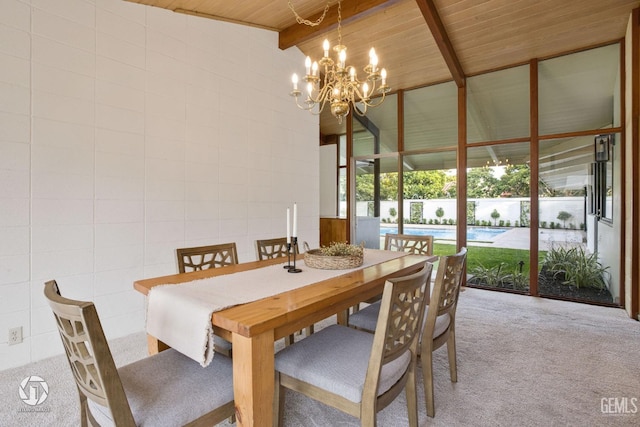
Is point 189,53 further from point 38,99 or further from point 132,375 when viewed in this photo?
point 132,375

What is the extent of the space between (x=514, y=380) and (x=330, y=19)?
396 cm

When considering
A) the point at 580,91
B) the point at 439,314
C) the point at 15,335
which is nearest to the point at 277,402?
the point at 439,314

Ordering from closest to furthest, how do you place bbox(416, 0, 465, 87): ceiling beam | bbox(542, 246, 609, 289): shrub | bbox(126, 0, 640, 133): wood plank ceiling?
bbox(416, 0, 465, 87): ceiling beam
bbox(126, 0, 640, 133): wood plank ceiling
bbox(542, 246, 609, 289): shrub

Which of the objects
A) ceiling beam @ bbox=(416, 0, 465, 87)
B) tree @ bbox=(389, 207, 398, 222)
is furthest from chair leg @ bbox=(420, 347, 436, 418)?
tree @ bbox=(389, 207, 398, 222)

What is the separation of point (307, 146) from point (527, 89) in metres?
3.04

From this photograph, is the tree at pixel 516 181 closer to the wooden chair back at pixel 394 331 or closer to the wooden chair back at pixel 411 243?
the wooden chair back at pixel 411 243

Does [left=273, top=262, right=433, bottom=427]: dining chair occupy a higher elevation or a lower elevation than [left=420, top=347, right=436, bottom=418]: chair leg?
higher

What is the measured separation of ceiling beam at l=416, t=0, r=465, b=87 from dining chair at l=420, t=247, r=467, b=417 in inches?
101

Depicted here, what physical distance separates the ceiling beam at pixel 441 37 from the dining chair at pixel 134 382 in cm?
352

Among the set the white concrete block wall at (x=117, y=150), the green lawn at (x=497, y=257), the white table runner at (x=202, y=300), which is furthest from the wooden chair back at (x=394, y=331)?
the green lawn at (x=497, y=257)

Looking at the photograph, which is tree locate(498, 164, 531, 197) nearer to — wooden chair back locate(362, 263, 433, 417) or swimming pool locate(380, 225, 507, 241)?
swimming pool locate(380, 225, 507, 241)

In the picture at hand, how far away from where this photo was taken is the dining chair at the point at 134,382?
1.00 metres

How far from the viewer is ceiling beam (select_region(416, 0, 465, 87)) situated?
10.5 feet

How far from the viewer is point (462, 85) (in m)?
4.55
